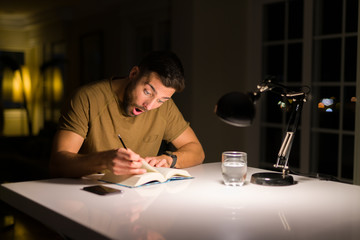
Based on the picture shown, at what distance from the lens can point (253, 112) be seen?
1.53m

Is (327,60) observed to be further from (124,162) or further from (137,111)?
(124,162)

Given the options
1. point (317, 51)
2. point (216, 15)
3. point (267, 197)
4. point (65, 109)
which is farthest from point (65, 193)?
point (216, 15)

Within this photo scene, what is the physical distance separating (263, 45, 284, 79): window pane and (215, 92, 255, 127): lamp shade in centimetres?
277

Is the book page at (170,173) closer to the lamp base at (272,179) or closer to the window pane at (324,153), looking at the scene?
the lamp base at (272,179)

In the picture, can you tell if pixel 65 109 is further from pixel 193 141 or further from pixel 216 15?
pixel 216 15

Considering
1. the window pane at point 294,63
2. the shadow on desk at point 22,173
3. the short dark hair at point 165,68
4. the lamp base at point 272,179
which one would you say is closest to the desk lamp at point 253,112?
the lamp base at point 272,179

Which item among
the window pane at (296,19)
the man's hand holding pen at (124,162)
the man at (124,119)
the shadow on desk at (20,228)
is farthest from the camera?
the window pane at (296,19)

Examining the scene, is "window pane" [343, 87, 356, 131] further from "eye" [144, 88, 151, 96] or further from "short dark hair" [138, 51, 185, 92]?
"eye" [144, 88, 151, 96]

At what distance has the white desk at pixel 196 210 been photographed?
1.12 m

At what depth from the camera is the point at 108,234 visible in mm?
1077

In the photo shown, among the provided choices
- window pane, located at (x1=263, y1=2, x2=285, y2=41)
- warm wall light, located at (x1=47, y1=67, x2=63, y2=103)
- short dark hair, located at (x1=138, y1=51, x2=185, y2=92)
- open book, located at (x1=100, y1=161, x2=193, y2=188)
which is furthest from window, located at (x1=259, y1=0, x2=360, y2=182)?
warm wall light, located at (x1=47, y1=67, x2=63, y2=103)

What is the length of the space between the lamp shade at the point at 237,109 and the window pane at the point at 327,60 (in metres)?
2.45

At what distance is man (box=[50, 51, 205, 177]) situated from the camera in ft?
6.19

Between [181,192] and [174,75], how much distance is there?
622 millimetres
